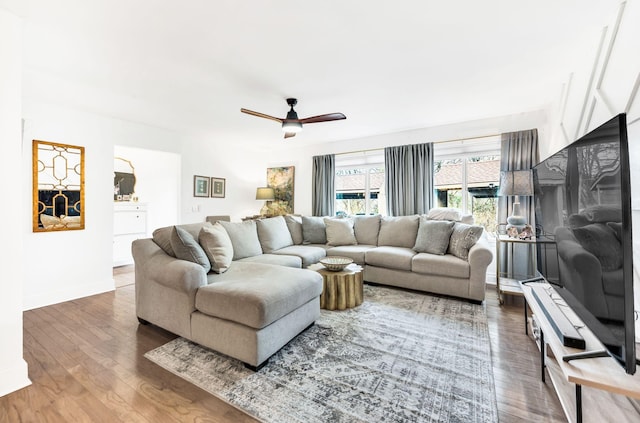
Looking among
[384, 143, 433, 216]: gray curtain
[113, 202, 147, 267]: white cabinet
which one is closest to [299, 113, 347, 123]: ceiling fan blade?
[384, 143, 433, 216]: gray curtain

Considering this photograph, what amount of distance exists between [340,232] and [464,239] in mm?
1750

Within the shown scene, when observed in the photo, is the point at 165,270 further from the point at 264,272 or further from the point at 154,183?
the point at 154,183

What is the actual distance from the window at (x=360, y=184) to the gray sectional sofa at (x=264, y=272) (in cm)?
77

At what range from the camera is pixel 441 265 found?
3172 mm

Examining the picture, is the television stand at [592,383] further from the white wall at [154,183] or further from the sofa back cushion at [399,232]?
the white wall at [154,183]

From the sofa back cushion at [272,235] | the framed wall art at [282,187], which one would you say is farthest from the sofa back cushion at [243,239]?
the framed wall art at [282,187]

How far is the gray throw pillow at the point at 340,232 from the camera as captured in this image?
4.27 meters

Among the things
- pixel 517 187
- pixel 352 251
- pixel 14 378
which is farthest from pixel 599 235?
pixel 14 378

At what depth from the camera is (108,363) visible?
191 centimetres

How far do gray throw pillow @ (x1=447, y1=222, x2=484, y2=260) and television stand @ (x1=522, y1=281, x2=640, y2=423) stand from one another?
165 cm

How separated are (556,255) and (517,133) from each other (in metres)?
2.57

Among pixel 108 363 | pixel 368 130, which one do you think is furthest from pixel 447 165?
pixel 108 363

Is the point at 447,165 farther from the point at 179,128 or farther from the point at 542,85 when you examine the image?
the point at 179,128

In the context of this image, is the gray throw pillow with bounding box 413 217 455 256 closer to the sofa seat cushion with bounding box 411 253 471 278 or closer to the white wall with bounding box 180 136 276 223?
the sofa seat cushion with bounding box 411 253 471 278
